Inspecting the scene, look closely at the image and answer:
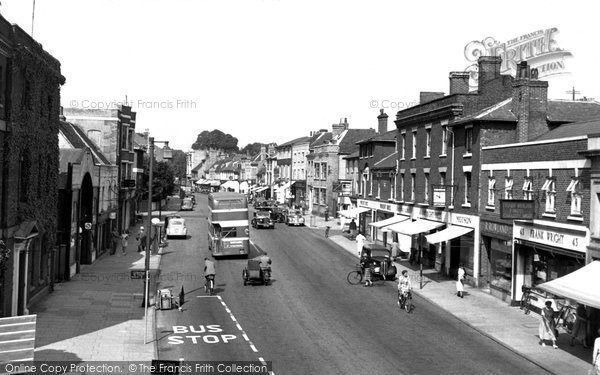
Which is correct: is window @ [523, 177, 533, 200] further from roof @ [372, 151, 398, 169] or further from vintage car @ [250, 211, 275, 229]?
vintage car @ [250, 211, 275, 229]

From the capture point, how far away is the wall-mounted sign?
27.1 metres

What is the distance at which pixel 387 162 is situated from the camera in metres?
52.4

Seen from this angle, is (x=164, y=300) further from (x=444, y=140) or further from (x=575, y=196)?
(x=444, y=140)

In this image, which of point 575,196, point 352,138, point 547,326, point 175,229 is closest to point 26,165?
point 547,326

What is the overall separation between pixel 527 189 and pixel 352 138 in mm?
51411

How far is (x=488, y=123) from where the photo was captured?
33.2 meters

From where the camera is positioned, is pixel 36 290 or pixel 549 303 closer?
pixel 549 303

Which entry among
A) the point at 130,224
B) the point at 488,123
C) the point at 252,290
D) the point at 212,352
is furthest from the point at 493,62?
the point at 130,224

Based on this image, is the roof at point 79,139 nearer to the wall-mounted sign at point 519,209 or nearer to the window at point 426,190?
the window at point 426,190

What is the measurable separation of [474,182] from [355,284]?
8227 mm

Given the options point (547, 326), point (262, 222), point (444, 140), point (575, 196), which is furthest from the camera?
point (262, 222)

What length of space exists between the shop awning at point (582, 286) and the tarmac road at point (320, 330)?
8.11 ft

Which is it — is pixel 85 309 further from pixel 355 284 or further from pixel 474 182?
pixel 474 182

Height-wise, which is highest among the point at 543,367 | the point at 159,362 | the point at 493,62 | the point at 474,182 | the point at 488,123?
the point at 493,62
